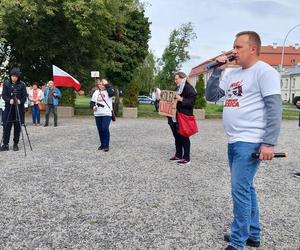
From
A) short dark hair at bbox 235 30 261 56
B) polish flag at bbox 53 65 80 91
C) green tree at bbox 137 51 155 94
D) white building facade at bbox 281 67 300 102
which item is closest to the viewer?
short dark hair at bbox 235 30 261 56

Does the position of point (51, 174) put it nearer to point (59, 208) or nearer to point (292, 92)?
point (59, 208)

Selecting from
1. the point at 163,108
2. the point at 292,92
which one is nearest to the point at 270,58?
the point at 292,92

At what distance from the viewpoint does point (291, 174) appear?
7.61 meters

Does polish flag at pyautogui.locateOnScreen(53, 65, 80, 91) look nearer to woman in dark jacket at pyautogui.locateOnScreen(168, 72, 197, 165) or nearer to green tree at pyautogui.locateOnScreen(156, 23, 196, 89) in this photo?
woman in dark jacket at pyautogui.locateOnScreen(168, 72, 197, 165)

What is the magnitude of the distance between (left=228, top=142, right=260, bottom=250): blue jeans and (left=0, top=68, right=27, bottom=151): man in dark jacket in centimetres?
692

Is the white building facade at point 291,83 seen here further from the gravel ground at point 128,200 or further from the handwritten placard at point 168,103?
the gravel ground at point 128,200

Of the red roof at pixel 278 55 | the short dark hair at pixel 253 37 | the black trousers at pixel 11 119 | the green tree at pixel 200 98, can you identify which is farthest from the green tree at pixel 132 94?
the red roof at pixel 278 55

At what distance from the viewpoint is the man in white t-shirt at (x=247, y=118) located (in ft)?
11.0

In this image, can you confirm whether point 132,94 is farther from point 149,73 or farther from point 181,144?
point 149,73

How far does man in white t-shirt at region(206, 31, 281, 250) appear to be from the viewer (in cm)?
336

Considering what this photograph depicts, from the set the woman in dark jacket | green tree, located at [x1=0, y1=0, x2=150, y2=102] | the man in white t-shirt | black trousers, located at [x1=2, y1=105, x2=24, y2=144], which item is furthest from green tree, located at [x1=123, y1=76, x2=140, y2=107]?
the man in white t-shirt

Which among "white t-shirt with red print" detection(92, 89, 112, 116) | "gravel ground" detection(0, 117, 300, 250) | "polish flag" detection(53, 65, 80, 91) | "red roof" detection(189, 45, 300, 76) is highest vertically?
"red roof" detection(189, 45, 300, 76)

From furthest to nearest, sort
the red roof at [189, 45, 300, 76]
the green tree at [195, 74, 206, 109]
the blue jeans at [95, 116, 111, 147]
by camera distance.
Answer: the red roof at [189, 45, 300, 76] < the green tree at [195, 74, 206, 109] < the blue jeans at [95, 116, 111, 147]

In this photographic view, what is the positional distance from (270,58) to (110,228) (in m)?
104
